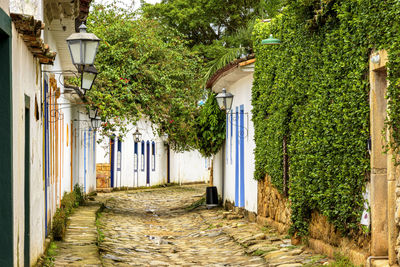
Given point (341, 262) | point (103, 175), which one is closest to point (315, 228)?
point (341, 262)

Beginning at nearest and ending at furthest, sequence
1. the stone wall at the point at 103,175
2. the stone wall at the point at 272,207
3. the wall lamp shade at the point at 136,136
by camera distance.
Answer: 1. the stone wall at the point at 272,207
2. the wall lamp shade at the point at 136,136
3. the stone wall at the point at 103,175

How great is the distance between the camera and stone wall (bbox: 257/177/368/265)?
759 cm

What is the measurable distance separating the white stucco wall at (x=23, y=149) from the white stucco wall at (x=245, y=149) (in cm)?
592

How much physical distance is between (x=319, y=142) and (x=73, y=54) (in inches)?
155

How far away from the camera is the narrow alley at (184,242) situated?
928 cm

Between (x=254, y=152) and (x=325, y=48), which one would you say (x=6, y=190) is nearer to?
(x=325, y=48)

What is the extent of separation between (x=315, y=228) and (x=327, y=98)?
212 centimetres

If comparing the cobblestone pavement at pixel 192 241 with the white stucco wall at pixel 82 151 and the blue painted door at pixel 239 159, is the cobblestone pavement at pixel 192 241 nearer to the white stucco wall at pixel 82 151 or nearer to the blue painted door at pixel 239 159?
the blue painted door at pixel 239 159

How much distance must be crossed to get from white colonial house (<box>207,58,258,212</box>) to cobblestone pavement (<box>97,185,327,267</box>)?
636 mm

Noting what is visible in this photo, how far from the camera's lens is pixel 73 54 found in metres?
9.41

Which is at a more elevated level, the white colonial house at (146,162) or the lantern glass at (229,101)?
the lantern glass at (229,101)

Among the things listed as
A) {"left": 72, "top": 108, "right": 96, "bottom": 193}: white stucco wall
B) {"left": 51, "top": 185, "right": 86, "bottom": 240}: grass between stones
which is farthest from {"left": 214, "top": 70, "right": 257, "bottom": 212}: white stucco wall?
{"left": 72, "top": 108, "right": 96, "bottom": 193}: white stucco wall

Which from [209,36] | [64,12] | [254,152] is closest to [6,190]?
[64,12]

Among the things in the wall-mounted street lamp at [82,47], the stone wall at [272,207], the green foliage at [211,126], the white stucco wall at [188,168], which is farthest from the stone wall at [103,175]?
the wall-mounted street lamp at [82,47]
